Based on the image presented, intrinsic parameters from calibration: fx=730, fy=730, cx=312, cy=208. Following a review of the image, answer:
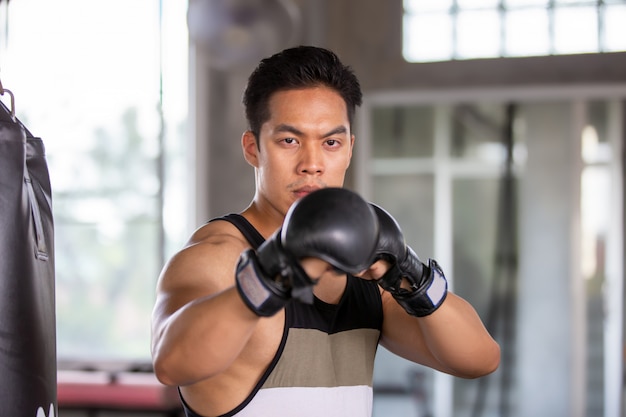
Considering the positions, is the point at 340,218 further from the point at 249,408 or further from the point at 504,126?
the point at 504,126

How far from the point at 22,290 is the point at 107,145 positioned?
140 inches

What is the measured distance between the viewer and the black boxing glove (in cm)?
116

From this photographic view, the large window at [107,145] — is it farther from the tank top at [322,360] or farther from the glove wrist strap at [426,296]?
the glove wrist strap at [426,296]

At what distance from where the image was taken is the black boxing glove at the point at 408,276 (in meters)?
1.16

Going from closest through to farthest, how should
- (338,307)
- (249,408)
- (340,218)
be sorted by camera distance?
(340,218) → (249,408) → (338,307)

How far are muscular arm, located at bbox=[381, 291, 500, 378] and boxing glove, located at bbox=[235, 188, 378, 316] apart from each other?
323 millimetres

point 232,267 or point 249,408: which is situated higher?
point 232,267

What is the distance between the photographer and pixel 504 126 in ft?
15.5

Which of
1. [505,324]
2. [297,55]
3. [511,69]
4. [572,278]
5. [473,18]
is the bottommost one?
[505,324]

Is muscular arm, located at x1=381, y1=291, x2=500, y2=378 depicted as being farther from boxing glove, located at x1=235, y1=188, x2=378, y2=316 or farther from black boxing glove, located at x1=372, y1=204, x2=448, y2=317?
boxing glove, located at x1=235, y1=188, x2=378, y2=316

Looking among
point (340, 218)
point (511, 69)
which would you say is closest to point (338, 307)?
point (340, 218)

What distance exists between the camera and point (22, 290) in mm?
1195

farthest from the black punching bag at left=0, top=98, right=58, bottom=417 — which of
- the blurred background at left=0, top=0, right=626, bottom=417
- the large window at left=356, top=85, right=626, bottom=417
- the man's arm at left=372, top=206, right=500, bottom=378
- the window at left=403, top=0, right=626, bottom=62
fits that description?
the window at left=403, top=0, right=626, bottom=62

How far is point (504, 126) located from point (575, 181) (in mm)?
565
